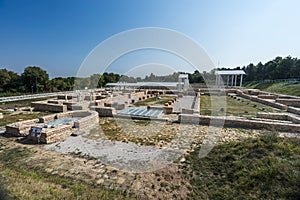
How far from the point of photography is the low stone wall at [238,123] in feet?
24.7

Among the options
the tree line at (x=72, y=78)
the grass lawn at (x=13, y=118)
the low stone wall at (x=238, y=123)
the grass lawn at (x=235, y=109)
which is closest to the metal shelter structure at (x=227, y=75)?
the tree line at (x=72, y=78)

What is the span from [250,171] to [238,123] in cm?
506

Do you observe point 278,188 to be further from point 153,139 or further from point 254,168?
point 153,139

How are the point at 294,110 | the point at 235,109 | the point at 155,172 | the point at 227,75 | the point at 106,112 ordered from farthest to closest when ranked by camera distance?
1. the point at 227,75
2. the point at 235,109
3. the point at 294,110
4. the point at 106,112
5. the point at 155,172

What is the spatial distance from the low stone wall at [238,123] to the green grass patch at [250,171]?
331cm

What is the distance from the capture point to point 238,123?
828 cm

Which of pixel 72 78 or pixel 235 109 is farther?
pixel 72 78

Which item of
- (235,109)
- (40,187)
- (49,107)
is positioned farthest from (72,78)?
(40,187)

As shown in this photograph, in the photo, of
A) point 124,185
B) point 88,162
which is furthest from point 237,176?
point 88,162

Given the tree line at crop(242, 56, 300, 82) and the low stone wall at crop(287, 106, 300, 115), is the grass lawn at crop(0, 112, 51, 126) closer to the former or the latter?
the low stone wall at crop(287, 106, 300, 115)

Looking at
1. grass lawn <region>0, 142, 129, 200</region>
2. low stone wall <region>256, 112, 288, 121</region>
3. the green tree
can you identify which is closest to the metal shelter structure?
low stone wall <region>256, 112, 288, 121</region>

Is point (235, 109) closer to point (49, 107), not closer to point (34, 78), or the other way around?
point (49, 107)

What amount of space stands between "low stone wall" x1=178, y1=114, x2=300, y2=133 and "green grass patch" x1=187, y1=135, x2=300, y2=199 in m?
3.31

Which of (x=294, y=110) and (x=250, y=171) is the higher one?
(x=294, y=110)
